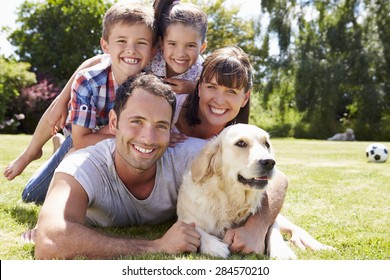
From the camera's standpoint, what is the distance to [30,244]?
11.5 feet

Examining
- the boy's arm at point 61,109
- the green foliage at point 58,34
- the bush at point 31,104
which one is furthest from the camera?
the green foliage at point 58,34

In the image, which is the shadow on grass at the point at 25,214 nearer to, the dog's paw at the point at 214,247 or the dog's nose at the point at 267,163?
the dog's paw at the point at 214,247

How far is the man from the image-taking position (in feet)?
9.81

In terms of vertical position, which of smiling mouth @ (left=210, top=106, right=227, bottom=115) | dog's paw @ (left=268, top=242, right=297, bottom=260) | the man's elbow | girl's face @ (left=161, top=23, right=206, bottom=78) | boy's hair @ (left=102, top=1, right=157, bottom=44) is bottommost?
dog's paw @ (left=268, top=242, right=297, bottom=260)

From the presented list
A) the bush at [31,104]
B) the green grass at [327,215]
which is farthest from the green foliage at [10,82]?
the green grass at [327,215]

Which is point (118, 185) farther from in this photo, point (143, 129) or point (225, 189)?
point (225, 189)

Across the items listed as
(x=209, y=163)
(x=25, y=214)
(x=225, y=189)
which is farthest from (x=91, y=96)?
(x=225, y=189)

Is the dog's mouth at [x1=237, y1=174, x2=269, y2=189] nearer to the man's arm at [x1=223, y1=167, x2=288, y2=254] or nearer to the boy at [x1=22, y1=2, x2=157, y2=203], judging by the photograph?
the man's arm at [x1=223, y1=167, x2=288, y2=254]

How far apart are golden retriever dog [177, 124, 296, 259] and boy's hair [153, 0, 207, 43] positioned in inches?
61.9

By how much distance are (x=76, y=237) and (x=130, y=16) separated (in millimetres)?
2365

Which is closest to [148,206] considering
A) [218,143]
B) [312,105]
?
[218,143]

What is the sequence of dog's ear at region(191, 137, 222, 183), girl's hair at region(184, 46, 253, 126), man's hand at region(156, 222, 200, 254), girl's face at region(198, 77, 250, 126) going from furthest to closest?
1. girl's face at region(198, 77, 250, 126)
2. girl's hair at region(184, 46, 253, 126)
3. dog's ear at region(191, 137, 222, 183)
4. man's hand at region(156, 222, 200, 254)

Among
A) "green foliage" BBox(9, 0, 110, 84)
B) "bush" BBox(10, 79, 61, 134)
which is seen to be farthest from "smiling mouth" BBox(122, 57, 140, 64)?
"green foliage" BBox(9, 0, 110, 84)

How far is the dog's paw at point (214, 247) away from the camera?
3.18m
